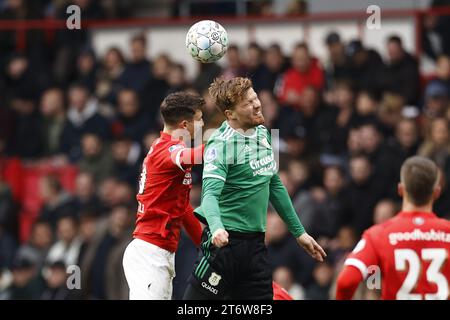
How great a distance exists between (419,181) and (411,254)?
48 cm

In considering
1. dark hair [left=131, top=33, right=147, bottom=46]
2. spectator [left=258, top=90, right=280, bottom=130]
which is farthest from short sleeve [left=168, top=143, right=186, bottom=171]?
dark hair [left=131, top=33, right=147, bottom=46]

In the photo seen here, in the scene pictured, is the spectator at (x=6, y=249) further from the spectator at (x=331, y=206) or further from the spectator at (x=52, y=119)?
the spectator at (x=331, y=206)

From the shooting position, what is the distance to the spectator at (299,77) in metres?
16.4

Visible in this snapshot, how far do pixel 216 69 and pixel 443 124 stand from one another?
13.5 ft

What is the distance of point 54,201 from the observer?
56.9 feet

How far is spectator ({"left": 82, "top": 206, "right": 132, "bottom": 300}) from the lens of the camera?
15094 mm

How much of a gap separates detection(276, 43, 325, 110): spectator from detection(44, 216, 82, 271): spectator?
3324 mm

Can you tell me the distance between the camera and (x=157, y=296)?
9.03 m

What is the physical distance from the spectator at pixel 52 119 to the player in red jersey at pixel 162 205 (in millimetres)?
→ 9372

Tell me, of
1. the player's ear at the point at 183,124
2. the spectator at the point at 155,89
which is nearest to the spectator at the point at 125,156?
the spectator at the point at 155,89

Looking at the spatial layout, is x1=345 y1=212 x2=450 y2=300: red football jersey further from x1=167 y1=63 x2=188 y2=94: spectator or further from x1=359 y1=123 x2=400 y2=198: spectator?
x1=167 y1=63 x2=188 y2=94: spectator
